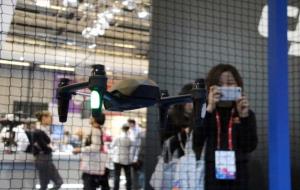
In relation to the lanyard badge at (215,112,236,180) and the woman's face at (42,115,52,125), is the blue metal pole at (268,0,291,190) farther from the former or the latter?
the woman's face at (42,115,52,125)

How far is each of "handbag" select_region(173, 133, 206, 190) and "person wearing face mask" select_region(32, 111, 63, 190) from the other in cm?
252

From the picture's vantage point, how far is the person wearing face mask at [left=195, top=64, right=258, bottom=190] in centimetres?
234

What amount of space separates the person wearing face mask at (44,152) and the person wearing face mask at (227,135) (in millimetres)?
2819

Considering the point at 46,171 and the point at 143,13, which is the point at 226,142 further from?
the point at 143,13

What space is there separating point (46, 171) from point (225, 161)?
3.16m

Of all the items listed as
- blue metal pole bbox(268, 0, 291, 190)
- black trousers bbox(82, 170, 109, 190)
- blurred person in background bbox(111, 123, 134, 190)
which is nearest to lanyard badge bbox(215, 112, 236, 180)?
blue metal pole bbox(268, 0, 291, 190)

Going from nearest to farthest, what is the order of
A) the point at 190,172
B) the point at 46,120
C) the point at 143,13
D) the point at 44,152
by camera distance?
the point at 190,172 → the point at 44,152 → the point at 46,120 → the point at 143,13

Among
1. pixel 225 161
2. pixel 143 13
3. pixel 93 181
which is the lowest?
pixel 93 181

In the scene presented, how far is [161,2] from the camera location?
3.81 meters

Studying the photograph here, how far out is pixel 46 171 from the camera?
4.99 metres

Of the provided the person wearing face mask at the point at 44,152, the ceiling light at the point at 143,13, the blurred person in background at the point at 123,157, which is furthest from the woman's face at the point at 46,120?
the ceiling light at the point at 143,13

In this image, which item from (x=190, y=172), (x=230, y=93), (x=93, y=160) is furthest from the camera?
(x=93, y=160)

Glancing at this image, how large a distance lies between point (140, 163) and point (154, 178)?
9.90 ft

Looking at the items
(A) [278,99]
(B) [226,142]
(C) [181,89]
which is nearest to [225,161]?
(B) [226,142]
